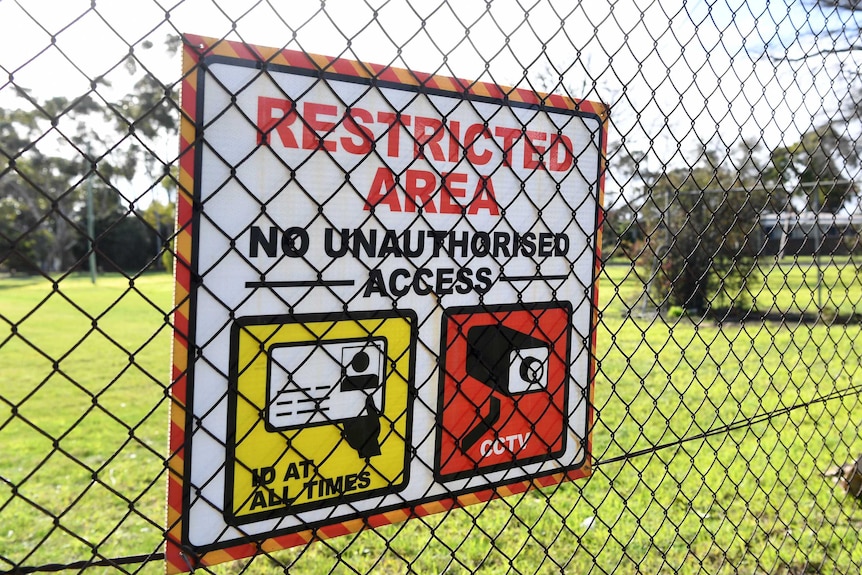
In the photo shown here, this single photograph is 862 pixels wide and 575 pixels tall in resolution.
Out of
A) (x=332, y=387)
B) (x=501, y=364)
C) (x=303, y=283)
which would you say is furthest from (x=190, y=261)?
(x=501, y=364)

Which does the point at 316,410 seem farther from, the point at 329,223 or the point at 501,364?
the point at 501,364

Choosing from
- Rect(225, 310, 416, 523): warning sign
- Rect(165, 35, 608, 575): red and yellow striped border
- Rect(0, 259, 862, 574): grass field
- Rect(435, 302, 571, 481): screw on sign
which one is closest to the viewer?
Rect(165, 35, 608, 575): red and yellow striped border

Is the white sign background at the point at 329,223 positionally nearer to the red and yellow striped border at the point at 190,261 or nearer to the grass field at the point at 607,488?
the red and yellow striped border at the point at 190,261

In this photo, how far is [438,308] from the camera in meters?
1.68

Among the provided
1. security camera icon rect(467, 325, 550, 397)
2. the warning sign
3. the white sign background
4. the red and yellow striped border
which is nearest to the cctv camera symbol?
security camera icon rect(467, 325, 550, 397)

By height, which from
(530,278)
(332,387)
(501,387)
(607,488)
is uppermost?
(530,278)

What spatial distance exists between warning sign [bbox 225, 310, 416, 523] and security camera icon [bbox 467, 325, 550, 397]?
212 millimetres

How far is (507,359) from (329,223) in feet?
2.18

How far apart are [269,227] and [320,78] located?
14.0 inches

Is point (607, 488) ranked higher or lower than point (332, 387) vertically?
lower

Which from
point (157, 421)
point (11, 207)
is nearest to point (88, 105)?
point (11, 207)

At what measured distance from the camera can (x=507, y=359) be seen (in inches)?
72.0

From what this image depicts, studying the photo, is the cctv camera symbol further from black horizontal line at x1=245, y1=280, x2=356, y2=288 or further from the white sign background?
black horizontal line at x1=245, y1=280, x2=356, y2=288

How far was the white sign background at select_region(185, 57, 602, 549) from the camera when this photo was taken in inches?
54.2
